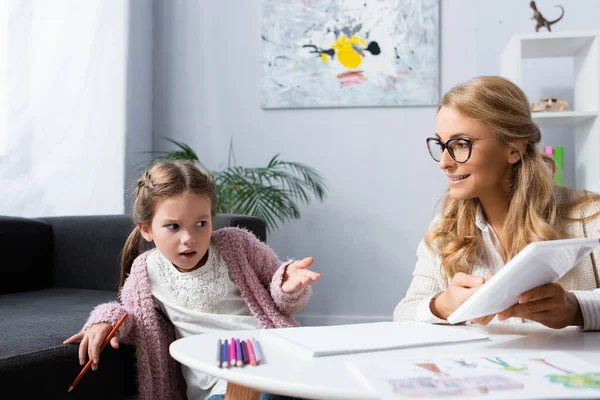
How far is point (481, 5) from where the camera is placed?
3279mm

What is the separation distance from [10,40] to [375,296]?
213 cm

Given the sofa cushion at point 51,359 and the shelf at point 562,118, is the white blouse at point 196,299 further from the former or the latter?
the shelf at point 562,118

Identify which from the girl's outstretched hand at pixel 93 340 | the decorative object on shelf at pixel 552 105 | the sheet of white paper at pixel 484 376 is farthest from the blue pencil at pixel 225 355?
the decorative object on shelf at pixel 552 105

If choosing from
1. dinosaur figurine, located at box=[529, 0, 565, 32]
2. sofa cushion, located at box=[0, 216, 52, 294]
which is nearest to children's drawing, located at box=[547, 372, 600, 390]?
sofa cushion, located at box=[0, 216, 52, 294]

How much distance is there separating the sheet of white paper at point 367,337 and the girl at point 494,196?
236mm

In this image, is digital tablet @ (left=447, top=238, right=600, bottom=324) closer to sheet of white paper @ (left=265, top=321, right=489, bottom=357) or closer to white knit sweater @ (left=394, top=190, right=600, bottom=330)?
sheet of white paper @ (left=265, top=321, right=489, bottom=357)

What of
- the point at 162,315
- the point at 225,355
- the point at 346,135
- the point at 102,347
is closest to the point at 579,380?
the point at 225,355

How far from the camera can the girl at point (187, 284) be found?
1.46 metres

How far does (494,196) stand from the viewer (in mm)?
1393

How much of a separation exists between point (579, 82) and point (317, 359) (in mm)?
2652

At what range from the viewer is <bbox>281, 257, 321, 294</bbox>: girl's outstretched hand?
130cm

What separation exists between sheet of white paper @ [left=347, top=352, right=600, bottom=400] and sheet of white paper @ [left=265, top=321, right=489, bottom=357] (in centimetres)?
5

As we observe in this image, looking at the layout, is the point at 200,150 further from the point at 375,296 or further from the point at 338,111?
the point at 375,296

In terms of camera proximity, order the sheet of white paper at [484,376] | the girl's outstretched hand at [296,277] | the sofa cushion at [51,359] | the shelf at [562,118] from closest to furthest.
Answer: the sheet of white paper at [484,376]
the sofa cushion at [51,359]
the girl's outstretched hand at [296,277]
the shelf at [562,118]
